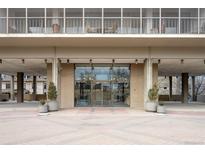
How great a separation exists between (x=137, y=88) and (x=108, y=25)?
229 inches

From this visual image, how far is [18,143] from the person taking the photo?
9188 millimetres

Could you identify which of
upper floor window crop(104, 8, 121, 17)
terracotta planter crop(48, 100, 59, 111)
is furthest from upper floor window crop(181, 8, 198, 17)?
terracotta planter crop(48, 100, 59, 111)

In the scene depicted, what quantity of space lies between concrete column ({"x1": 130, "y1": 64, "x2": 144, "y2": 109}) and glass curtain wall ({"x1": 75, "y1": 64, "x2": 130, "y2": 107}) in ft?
2.72

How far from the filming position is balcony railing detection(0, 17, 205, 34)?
21125mm

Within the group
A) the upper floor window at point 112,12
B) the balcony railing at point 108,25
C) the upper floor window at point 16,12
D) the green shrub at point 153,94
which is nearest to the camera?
the green shrub at point 153,94

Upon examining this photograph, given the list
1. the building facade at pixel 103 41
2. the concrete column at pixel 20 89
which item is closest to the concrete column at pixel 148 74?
the building facade at pixel 103 41

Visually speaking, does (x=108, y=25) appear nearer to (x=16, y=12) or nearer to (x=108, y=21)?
(x=108, y=21)

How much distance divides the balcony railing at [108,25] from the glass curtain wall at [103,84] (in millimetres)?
3888

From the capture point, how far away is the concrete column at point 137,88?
77.6 feet

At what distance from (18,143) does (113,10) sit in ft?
49.5

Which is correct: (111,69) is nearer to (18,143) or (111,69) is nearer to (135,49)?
(135,49)

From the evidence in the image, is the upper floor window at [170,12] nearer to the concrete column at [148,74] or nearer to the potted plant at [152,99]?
the concrete column at [148,74]

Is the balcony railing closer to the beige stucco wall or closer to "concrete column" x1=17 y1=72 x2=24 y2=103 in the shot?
the beige stucco wall

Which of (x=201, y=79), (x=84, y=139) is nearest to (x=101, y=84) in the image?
(x=84, y=139)
